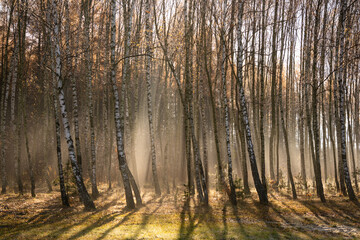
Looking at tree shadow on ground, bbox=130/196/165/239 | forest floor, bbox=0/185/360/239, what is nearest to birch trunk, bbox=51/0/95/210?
forest floor, bbox=0/185/360/239

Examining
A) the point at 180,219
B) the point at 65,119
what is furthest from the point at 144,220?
the point at 65,119

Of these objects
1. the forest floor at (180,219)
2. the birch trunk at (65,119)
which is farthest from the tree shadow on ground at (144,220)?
the birch trunk at (65,119)


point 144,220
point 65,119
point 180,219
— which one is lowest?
point 180,219

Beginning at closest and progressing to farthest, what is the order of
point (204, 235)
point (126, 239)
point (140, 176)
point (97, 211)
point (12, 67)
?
point (126, 239)
point (204, 235)
point (97, 211)
point (12, 67)
point (140, 176)

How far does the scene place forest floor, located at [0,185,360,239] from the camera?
7.47 meters

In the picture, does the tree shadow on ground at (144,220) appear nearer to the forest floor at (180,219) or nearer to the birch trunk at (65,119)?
the forest floor at (180,219)

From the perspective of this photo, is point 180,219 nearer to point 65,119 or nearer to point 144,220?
point 144,220

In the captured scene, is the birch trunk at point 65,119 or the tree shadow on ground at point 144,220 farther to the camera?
the birch trunk at point 65,119

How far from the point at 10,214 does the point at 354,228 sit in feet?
35.1

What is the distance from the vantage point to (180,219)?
374 inches

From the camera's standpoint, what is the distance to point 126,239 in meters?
7.01

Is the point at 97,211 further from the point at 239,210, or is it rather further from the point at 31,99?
the point at 31,99

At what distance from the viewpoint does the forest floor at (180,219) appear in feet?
24.5

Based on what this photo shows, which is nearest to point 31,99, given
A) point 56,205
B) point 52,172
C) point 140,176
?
point 52,172
